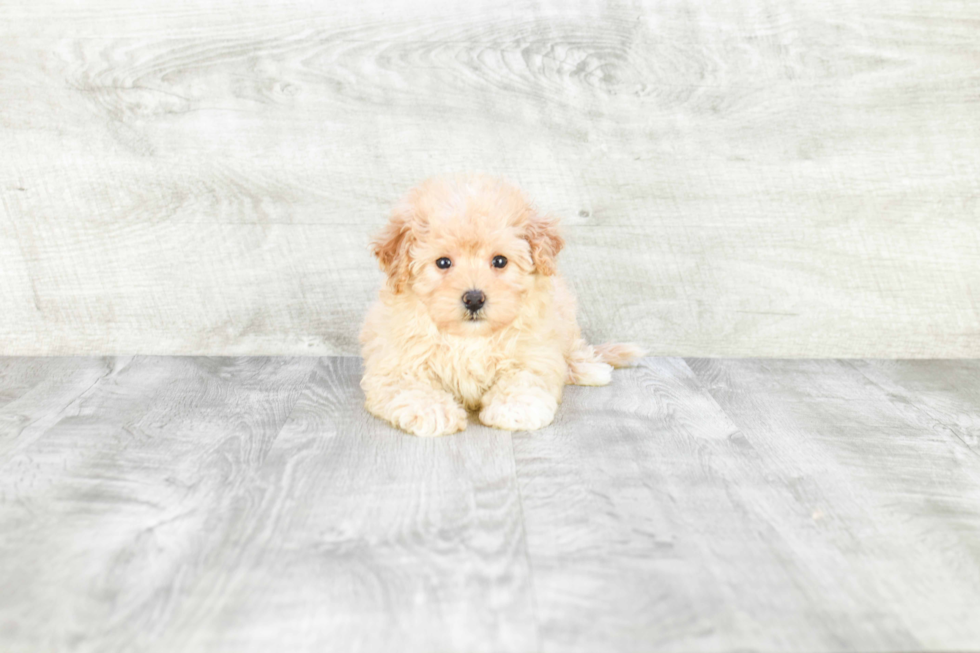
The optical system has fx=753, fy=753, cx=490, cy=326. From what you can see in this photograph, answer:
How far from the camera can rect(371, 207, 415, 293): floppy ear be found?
2082 millimetres

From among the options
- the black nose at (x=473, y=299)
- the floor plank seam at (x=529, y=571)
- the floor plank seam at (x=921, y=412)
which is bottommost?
the floor plank seam at (x=921, y=412)

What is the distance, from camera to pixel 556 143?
2.88 meters

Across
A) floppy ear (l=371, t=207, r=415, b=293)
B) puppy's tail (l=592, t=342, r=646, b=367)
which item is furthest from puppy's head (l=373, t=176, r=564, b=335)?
puppy's tail (l=592, t=342, r=646, b=367)

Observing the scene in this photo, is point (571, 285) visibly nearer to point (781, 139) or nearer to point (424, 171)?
point (424, 171)

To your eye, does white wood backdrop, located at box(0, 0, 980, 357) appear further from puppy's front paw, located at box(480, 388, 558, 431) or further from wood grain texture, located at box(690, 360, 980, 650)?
puppy's front paw, located at box(480, 388, 558, 431)

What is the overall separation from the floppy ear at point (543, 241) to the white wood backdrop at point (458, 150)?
0.77 m

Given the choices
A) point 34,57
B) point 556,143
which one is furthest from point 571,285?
point 34,57

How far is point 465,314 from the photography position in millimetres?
2018

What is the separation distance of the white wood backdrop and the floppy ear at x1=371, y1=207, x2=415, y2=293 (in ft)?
2.64

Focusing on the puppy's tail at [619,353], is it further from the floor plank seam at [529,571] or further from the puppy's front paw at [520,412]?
the floor plank seam at [529,571]

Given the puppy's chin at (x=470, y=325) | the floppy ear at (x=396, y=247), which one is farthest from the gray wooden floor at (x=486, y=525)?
the floppy ear at (x=396, y=247)

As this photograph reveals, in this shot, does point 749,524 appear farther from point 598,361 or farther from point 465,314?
point 598,361

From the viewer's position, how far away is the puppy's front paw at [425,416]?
2080 mm

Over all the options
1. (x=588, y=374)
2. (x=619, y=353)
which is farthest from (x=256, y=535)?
(x=619, y=353)
